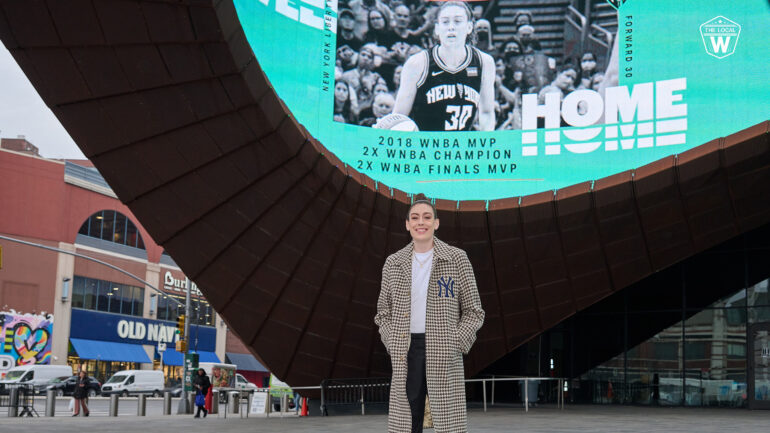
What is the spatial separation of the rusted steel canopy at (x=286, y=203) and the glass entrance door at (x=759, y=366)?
670 cm

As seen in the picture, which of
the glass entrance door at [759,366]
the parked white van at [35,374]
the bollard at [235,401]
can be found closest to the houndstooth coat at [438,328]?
the glass entrance door at [759,366]

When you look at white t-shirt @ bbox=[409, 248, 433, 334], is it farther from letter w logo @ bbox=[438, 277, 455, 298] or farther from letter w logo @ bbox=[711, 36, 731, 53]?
letter w logo @ bbox=[711, 36, 731, 53]

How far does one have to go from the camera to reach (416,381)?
6043 mm

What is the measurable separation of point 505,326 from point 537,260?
259 cm

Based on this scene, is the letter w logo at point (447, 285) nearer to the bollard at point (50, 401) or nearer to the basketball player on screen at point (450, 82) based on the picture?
the bollard at point (50, 401)

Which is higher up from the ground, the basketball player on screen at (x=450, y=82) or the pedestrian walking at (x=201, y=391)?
the basketball player on screen at (x=450, y=82)

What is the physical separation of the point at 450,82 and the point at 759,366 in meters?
17.7

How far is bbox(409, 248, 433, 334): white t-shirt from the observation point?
6146 millimetres

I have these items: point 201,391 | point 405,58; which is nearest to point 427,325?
point 201,391

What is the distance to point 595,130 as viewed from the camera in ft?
111

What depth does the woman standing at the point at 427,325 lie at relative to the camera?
6.02 metres

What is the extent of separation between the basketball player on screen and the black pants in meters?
29.6

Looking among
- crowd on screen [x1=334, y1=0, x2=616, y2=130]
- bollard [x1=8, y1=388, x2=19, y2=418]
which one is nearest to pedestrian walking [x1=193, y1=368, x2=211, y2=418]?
bollard [x1=8, y1=388, x2=19, y2=418]

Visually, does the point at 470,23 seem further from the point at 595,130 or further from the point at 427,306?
the point at 427,306
